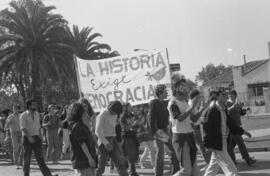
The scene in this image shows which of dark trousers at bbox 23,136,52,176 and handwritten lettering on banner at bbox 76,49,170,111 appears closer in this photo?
dark trousers at bbox 23,136,52,176

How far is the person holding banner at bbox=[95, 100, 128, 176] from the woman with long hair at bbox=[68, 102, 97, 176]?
5.30ft

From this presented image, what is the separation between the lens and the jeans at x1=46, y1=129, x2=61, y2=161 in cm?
1430

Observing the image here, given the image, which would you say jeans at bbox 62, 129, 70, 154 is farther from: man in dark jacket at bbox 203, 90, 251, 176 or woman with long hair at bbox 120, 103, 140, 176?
man in dark jacket at bbox 203, 90, 251, 176

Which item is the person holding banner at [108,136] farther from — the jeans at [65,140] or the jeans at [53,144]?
the jeans at [65,140]

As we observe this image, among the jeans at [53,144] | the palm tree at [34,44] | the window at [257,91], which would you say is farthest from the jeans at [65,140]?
the window at [257,91]

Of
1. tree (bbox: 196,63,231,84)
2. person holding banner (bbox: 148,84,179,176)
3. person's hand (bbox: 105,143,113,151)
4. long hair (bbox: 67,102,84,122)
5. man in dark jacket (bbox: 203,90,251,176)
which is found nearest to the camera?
long hair (bbox: 67,102,84,122)

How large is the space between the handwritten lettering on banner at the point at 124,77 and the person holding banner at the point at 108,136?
9.63 ft

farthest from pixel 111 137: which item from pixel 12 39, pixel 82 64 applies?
pixel 12 39

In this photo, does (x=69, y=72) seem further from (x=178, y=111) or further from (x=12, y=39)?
(x=178, y=111)

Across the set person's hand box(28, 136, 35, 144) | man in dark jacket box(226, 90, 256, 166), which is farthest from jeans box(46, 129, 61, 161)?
man in dark jacket box(226, 90, 256, 166)

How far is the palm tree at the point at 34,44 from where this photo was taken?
29.3 metres

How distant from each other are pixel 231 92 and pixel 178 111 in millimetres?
3575

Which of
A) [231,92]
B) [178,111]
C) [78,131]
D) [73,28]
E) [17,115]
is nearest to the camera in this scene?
[78,131]

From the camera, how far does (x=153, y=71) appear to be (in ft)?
38.8
